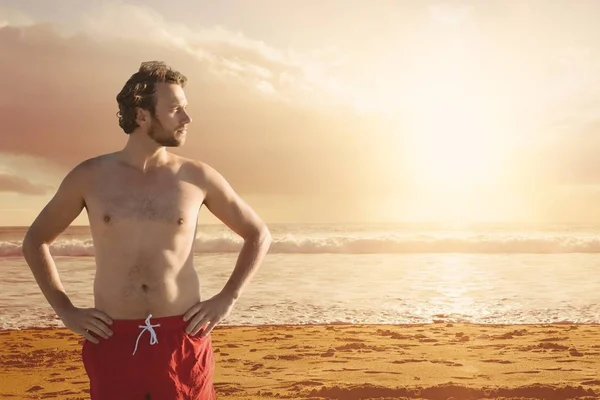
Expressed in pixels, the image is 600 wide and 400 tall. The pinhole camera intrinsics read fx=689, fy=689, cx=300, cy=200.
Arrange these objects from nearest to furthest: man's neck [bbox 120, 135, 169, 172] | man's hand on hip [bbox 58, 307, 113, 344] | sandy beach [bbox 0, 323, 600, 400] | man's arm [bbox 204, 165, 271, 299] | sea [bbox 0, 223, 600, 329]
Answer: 1. man's hand on hip [bbox 58, 307, 113, 344]
2. man's neck [bbox 120, 135, 169, 172]
3. man's arm [bbox 204, 165, 271, 299]
4. sandy beach [bbox 0, 323, 600, 400]
5. sea [bbox 0, 223, 600, 329]

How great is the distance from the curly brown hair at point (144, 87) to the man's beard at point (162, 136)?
46mm

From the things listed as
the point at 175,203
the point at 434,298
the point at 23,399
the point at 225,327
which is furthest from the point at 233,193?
the point at 434,298

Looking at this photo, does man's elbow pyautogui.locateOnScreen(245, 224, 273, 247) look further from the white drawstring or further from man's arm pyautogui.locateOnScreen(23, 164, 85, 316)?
man's arm pyautogui.locateOnScreen(23, 164, 85, 316)

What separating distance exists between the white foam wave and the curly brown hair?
28.6m

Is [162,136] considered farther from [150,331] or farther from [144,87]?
[150,331]

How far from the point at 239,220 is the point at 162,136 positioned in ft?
1.64

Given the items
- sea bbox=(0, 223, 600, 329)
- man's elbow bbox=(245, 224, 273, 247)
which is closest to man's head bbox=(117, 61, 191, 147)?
man's elbow bbox=(245, 224, 273, 247)

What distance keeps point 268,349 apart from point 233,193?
629 cm

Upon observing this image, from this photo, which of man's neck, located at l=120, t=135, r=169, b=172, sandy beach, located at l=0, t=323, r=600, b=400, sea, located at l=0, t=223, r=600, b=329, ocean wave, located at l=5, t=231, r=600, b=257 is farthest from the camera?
ocean wave, located at l=5, t=231, r=600, b=257

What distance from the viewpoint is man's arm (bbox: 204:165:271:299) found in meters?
3.03

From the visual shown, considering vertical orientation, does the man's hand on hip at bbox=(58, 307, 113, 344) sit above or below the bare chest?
below

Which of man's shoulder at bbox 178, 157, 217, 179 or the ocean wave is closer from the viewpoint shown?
man's shoulder at bbox 178, 157, 217, 179

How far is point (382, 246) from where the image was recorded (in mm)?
34125

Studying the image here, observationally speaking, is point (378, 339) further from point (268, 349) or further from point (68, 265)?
point (68, 265)
